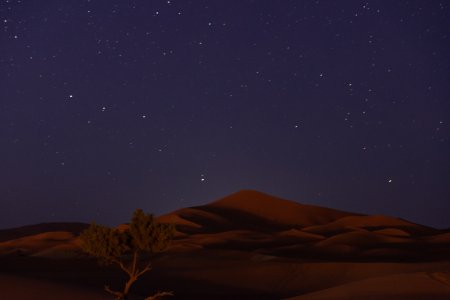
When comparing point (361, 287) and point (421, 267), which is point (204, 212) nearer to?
point (421, 267)

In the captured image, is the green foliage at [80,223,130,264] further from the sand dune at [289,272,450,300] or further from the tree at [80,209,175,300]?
the sand dune at [289,272,450,300]

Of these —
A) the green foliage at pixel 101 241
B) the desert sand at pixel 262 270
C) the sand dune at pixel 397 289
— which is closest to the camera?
the sand dune at pixel 397 289

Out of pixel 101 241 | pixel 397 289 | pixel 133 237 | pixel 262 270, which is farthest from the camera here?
pixel 262 270

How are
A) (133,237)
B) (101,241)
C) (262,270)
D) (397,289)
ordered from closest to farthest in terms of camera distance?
(101,241) < (133,237) < (397,289) < (262,270)

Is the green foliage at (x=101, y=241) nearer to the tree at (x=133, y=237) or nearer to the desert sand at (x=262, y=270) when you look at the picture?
the tree at (x=133, y=237)

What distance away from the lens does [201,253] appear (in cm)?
5781

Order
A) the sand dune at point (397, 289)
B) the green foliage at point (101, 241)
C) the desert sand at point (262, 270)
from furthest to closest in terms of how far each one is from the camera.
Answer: the desert sand at point (262, 270) → the green foliage at point (101, 241) → the sand dune at point (397, 289)

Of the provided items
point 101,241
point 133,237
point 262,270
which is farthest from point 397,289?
point 262,270

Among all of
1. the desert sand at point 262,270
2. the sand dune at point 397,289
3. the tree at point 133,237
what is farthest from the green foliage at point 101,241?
the sand dune at point 397,289

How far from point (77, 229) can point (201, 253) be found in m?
107

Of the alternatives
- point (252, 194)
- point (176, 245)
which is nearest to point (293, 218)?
point (252, 194)

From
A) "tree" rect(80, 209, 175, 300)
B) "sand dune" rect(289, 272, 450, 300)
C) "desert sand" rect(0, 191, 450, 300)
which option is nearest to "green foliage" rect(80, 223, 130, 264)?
"tree" rect(80, 209, 175, 300)

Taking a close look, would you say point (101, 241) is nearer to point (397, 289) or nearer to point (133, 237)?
A: point (133, 237)

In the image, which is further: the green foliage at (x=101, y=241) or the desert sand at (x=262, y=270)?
the desert sand at (x=262, y=270)
